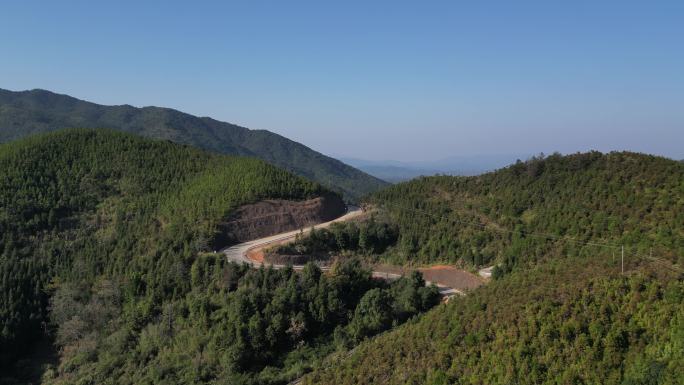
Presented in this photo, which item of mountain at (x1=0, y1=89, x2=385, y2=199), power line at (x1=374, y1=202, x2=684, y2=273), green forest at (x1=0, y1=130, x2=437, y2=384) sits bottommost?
green forest at (x1=0, y1=130, x2=437, y2=384)

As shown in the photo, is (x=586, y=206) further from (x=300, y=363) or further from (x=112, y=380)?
(x=112, y=380)

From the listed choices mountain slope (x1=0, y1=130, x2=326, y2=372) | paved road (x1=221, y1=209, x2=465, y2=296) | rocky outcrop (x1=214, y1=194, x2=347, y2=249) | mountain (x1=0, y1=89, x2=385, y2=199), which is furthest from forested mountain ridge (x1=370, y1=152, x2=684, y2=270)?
mountain (x1=0, y1=89, x2=385, y2=199)

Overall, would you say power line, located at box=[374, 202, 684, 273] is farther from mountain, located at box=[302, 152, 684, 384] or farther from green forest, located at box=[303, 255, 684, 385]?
green forest, located at box=[303, 255, 684, 385]

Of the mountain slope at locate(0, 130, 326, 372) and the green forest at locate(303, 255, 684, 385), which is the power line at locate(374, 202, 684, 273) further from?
the mountain slope at locate(0, 130, 326, 372)

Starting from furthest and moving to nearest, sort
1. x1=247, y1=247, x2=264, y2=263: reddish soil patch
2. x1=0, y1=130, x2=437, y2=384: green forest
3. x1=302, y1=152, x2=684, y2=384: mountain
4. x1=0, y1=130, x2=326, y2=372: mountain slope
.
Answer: x1=0, y1=130, x2=326, y2=372: mountain slope < x1=247, y1=247, x2=264, y2=263: reddish soil patch < x1=0, y1=130, x2=437, y2=384: green forest < x1=302, y1=152, x2=684, y2=384: mountain

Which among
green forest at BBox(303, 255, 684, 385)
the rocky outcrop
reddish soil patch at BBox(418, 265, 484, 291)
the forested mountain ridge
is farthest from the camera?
the rocky outcrop

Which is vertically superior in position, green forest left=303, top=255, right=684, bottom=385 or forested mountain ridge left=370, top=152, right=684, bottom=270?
forested mountain ridge left=370, top=152, right=684, bottom=270

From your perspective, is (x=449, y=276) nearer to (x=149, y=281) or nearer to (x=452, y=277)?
(x=452, y=277)

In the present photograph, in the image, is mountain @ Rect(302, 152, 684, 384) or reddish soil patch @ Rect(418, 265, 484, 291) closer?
mountain @ Rect(302, 152, 684, 384)

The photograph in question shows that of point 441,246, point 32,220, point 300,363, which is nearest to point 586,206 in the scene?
point 441,246
